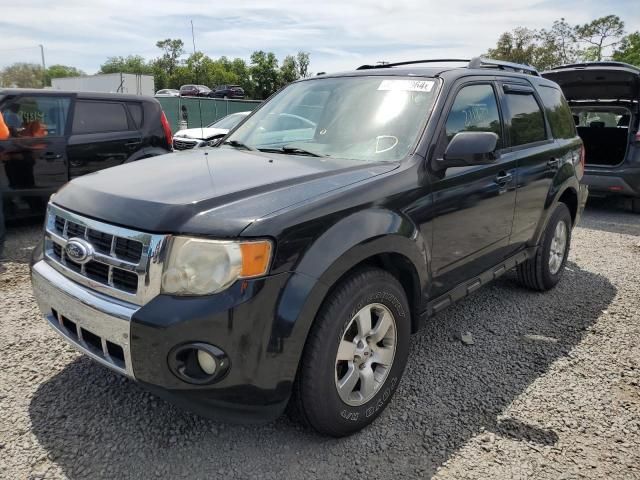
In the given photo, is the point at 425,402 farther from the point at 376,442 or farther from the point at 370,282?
the point at 370,282

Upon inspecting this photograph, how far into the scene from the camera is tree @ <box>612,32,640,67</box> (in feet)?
129

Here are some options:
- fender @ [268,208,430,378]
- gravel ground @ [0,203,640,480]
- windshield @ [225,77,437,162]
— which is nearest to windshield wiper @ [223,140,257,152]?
windshield @ [225,77,437,162]

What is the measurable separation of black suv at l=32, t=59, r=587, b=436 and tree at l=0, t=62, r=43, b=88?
92.4m

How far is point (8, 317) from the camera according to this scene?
3738 mm

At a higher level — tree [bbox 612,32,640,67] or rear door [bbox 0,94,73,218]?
tree [bbox 612,32,640,67]

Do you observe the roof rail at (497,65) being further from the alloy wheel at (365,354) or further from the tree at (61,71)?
the tree at (61,71)

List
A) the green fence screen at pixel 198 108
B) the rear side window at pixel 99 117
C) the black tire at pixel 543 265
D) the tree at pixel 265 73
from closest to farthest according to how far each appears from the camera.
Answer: the black tire at pixel 543 265 < the rear side window at pixel 99 117 < the green fence screen at pixel 198 108 < the tree at pixel 265 73

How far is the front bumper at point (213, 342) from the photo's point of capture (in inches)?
76.4

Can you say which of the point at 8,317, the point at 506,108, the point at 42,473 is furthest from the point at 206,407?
the point at 506,108

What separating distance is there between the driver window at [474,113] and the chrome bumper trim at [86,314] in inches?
79.6

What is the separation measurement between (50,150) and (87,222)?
461 cm

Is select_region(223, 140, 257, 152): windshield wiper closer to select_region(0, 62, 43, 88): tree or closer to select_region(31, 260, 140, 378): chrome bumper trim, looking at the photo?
select_region(31, 260, 140, 378): chrome bumper trim

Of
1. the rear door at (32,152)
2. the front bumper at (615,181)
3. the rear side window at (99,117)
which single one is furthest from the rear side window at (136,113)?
the front bumper at (615,181)

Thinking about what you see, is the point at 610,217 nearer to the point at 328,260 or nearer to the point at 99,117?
the point at 328,260
